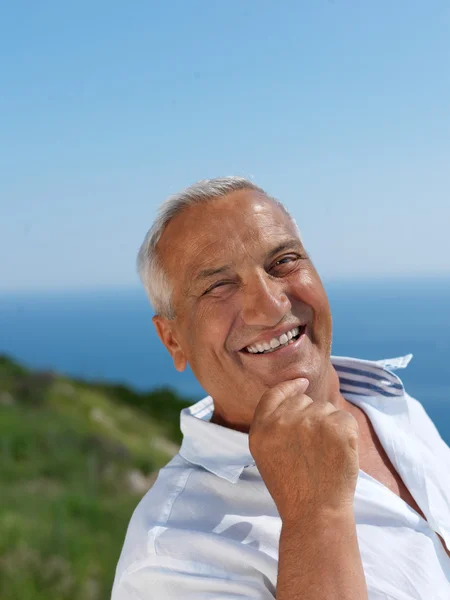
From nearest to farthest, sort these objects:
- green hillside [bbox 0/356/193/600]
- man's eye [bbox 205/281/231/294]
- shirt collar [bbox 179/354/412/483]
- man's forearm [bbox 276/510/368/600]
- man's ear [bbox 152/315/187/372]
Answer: man's forearm [bbox 276/510/368/600] < shirt collar [bbox 179/354/412/483] < man's eye [bbox 205/281/231/294] < man's ear [bbox 152/315/187/372] < green hillside [bbox 0/356/193/600]

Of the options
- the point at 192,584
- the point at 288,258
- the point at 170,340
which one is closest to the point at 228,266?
the point at 288,258

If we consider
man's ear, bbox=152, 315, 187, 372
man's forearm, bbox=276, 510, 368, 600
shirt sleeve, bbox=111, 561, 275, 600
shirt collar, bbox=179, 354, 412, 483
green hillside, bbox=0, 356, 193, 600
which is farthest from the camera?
green hillside, bbox=0, 356, 193, 600

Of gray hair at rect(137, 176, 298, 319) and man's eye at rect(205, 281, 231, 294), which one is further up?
gray hair at rect(137, 176, 298, 319)

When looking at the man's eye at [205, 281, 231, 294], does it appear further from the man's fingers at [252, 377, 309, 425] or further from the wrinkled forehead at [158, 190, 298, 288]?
the man's fingers at [252, 377, 309, 425]

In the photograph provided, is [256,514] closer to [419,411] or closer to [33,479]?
[419,411]

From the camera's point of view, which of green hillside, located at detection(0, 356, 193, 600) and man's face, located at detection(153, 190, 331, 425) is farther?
green hillside, located at detection(0, 356, 193, 600)

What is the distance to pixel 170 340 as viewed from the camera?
6.32ft

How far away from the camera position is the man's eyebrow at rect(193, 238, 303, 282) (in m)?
1.71

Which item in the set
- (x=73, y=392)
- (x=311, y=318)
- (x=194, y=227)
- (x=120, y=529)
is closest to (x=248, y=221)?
(x=194, y=227)

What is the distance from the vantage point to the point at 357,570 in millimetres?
1196

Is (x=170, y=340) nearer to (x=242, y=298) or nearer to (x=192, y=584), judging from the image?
(x=242, y=298)

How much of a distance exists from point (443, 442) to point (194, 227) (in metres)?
1.11

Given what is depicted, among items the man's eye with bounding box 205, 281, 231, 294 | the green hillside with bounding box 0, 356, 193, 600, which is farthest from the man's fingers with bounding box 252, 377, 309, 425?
Answer: the green hillside with bounding box 0, 356, 193, 600

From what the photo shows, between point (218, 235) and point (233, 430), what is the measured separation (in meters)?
0.50
